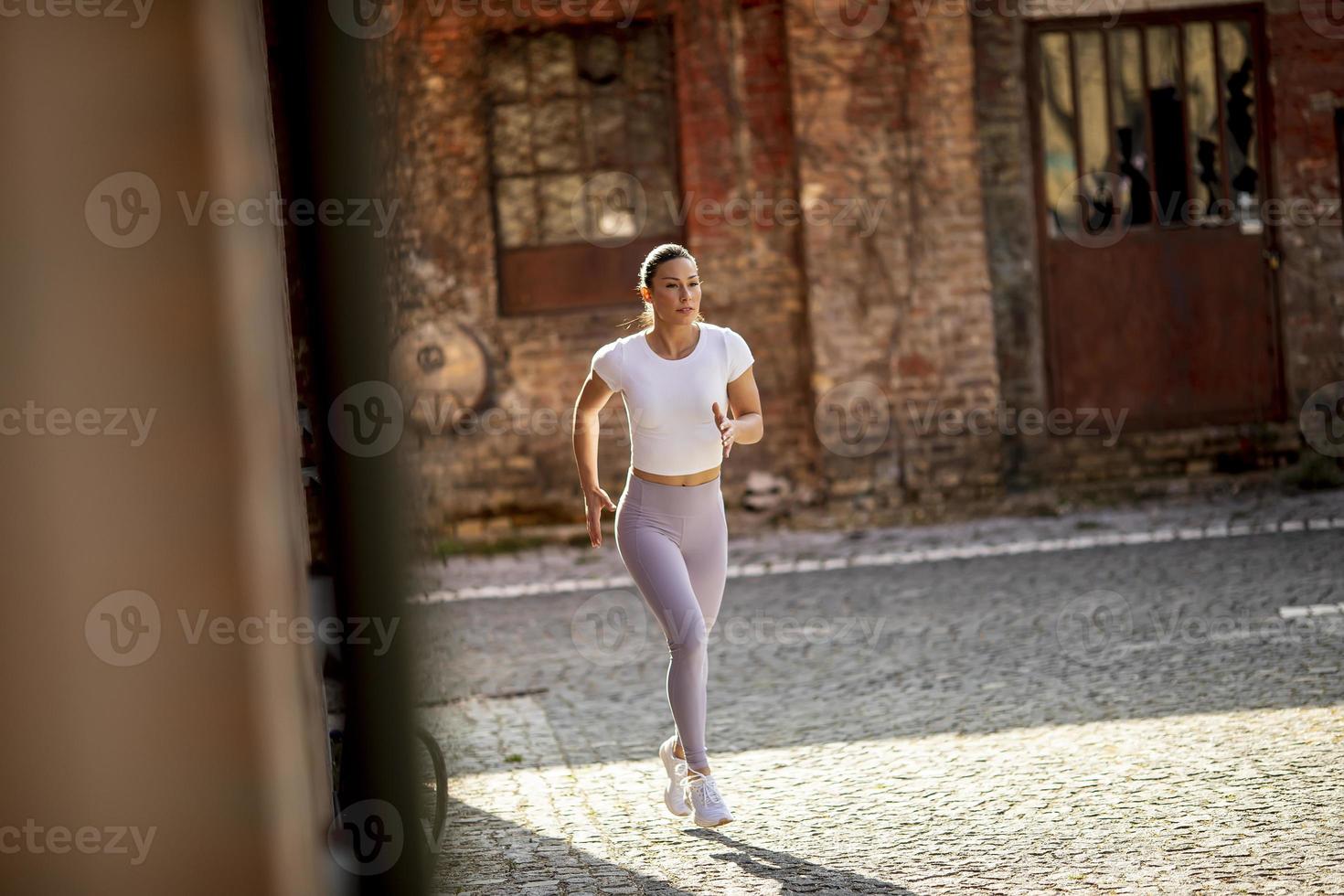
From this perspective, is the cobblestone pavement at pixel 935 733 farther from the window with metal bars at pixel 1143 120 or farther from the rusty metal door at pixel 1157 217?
the window with metal bars at pixel 1143 120

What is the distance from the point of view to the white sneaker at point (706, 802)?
174 inches

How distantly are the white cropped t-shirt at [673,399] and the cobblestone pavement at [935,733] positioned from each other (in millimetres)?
865

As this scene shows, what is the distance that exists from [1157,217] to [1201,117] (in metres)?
0.81

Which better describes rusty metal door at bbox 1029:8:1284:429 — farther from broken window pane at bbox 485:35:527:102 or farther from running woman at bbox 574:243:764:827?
running woman at bbox 574:243:764:827

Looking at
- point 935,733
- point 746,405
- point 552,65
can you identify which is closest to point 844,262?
point 552,65

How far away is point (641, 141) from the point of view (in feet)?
37.2

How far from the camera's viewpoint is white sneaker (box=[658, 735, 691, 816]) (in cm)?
457

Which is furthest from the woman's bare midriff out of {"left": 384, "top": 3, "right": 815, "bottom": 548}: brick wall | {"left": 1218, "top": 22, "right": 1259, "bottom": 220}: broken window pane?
{"left": 1218, "top": 22, "right": 1259, "bottom": 220}: broken window pane

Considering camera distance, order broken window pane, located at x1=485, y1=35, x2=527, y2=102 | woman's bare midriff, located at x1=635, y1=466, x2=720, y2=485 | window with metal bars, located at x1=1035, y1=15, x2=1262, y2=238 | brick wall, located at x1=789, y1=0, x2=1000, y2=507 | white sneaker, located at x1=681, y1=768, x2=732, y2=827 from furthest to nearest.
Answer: window with metal bars, located at x1=1035, y1=15, x2=1262, y2=238
broken window pane, located at x1=485, y1=35, x2=527, y2=102
brick wall, located at x1=789, y1=0, x2=1000, y2=507
woman's bare midriff, located at x1=635, y1=466, x2=720, y2=485
white sneaker, located at x1=681, y1=768, x2=732, y2=827

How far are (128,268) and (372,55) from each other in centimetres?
79

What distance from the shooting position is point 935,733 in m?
5.44

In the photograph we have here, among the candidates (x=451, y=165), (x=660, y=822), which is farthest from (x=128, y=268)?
(x=451, y=165)

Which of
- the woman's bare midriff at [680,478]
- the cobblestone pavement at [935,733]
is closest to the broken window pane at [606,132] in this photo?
the cobblestone pavement at [935,733]

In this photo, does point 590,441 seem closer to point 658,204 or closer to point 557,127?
point 658,204
